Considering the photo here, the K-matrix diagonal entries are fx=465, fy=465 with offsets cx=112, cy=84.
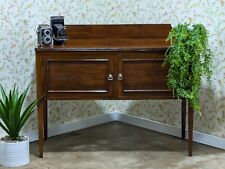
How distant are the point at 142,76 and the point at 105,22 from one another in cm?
101

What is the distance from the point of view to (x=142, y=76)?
3195mm

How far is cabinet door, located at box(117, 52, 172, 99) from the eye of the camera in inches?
125

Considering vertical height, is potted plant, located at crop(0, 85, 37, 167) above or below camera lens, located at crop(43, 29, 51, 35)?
below

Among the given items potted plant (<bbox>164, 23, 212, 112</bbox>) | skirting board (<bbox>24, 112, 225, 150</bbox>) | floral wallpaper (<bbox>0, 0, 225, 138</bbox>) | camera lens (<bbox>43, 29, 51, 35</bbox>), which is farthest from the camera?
skirting board (<bbox>24, 112, 225, 150</bbox>)

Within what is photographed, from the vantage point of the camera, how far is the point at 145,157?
3.35m

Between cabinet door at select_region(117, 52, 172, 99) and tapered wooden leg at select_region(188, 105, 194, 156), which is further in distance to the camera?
tapered wooden leg at select_region(188, 105, 194, 156)

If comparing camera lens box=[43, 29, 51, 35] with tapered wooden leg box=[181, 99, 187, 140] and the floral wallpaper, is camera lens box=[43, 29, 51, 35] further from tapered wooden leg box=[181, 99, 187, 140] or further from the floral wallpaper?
tapered wooden leg box=[181, 99, 187, 140]

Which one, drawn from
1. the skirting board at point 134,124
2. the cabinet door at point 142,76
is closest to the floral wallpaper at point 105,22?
the skirting board at point 134,124

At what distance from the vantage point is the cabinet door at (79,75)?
3162 mm

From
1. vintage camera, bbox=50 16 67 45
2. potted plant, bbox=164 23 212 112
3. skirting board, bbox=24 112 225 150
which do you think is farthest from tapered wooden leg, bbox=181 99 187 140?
vintage camera, bbox=50 16 67 45

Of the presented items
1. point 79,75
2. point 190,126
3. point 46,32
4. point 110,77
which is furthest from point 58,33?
point 190,126

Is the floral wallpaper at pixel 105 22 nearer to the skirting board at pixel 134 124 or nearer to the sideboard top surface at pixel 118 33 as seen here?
A: the skirting board at pixel 134 124

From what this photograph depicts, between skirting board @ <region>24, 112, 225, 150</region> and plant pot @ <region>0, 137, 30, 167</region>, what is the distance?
0.46 meters

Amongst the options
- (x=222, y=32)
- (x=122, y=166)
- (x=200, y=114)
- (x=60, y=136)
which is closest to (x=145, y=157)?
(x=122, y=166)
